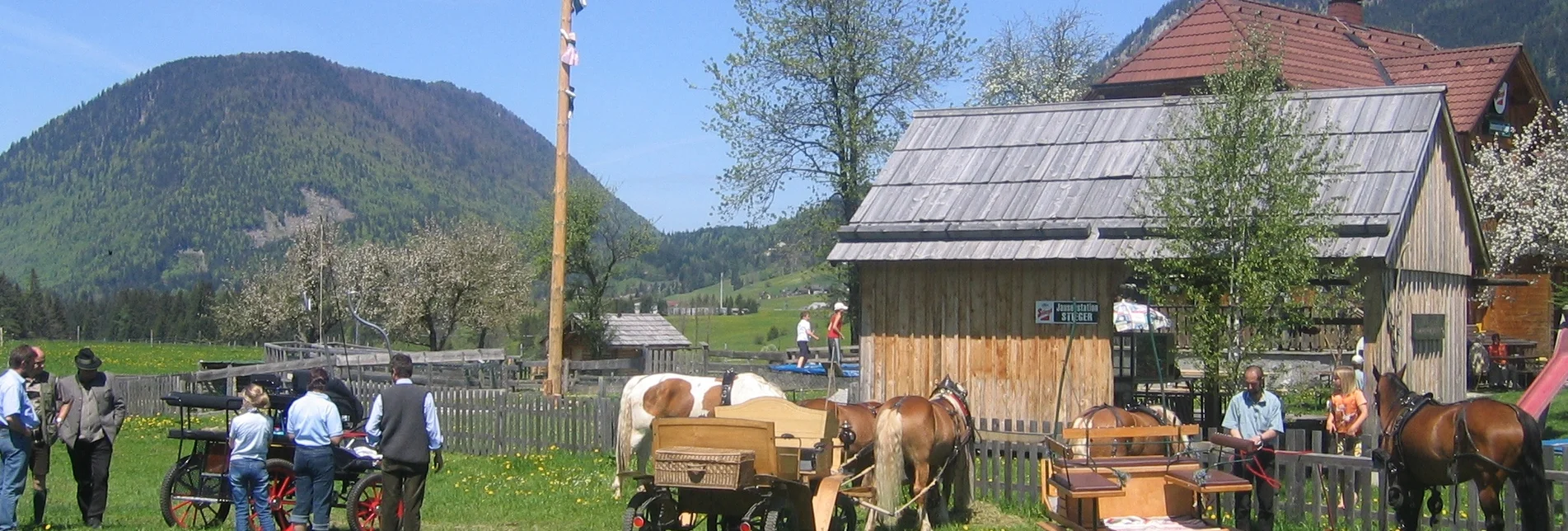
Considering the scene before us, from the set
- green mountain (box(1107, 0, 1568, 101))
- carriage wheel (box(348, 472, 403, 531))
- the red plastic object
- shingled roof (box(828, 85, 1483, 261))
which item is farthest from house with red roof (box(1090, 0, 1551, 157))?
green mountain (box(1107, 0, 1568, 101))

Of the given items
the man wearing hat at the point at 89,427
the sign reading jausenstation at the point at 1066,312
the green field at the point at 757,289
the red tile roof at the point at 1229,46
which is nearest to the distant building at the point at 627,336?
the red tile roof at the point at 1229,46

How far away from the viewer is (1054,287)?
17.6m

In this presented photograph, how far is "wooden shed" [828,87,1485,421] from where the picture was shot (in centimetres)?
1680

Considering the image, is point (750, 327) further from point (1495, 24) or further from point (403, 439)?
point (403, 439)

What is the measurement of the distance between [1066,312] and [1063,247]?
2.66 feet

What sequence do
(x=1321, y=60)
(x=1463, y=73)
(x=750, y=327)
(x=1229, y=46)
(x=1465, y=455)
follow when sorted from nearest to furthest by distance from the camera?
1. (x=1465, y=455)
2. (x=1229, y=46)
3. (x=1321, y=60)
4. (x=1463, y=73)
5. (x=750, y=327)

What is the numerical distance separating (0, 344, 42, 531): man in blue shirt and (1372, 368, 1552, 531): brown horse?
1125 centimetres

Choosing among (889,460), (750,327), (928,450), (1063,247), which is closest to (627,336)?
(1063,247)

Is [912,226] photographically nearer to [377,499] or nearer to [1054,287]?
[1054,287]

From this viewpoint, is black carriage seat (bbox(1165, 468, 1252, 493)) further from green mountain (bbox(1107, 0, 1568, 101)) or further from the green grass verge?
green mountain (bbox(1107, 0, 1568, 101))

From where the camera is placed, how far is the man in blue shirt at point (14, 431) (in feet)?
38.4

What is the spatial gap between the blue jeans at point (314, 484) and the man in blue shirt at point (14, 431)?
2.44 metres

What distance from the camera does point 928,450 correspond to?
1288 centimetres

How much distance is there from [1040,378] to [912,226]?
2517 mm
